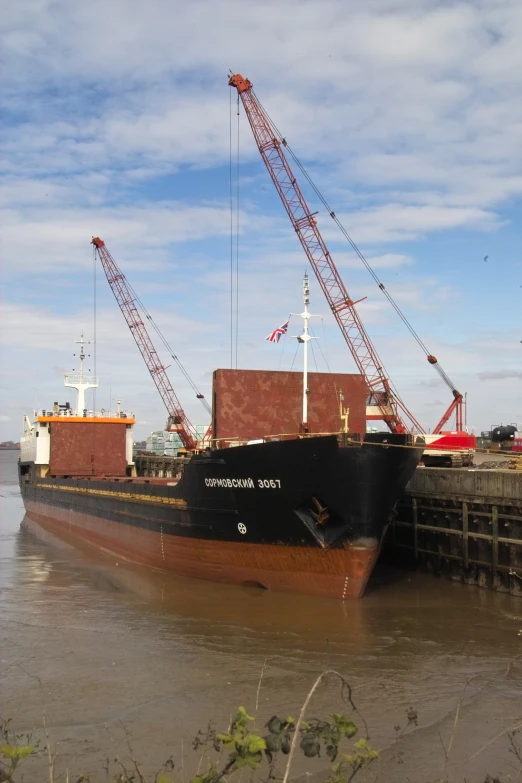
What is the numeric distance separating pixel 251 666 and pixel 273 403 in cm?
977

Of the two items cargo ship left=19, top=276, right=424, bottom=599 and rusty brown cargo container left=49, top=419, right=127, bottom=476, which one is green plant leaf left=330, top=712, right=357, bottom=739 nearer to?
cargo ship left=19, top=276, right=424, bottom=599

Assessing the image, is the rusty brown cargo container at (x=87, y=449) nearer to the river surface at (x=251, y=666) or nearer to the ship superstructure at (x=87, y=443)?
the ship superstructure at (x=87, y=443)

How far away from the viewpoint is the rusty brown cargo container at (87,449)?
3644 centimetres

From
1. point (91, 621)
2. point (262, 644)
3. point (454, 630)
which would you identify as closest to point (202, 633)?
point (262, 644)

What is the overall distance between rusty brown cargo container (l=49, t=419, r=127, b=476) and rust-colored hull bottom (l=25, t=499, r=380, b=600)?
14.9 meters

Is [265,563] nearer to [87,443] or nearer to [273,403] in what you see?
[273,403]

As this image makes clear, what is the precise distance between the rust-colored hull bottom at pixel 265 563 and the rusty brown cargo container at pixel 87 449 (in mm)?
14867

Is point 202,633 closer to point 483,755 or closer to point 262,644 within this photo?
point 262,644

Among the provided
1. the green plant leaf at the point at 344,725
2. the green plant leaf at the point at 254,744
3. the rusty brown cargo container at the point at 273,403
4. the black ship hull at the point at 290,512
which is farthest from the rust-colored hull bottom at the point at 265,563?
the green plant leaf at the point at 254,744

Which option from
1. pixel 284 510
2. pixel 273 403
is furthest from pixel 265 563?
pixel 273 403

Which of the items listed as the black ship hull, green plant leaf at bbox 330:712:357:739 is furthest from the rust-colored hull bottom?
green plant leaf at bbox 330:712:357:739

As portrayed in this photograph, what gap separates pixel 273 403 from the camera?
20.0 metres

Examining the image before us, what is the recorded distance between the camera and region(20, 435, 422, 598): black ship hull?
14.9m

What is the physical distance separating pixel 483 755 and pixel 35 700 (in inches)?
250
